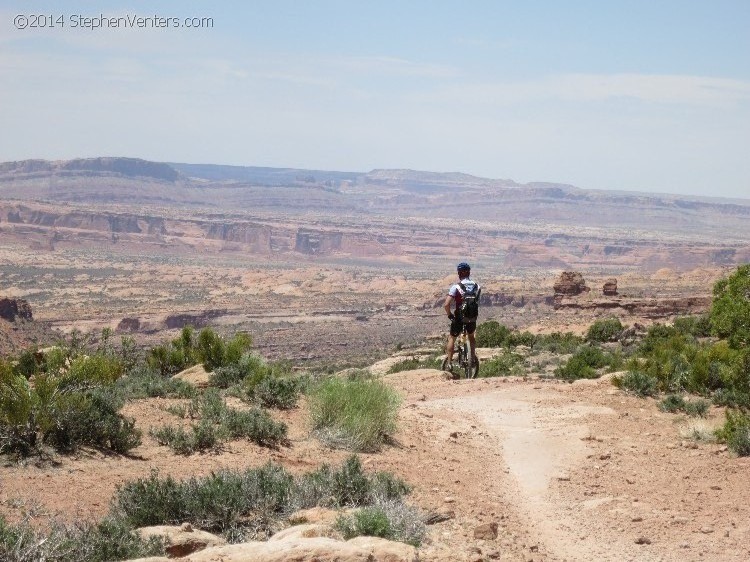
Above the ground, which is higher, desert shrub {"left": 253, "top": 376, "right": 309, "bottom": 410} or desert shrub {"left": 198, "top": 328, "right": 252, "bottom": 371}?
desert shrub {"left": 253, "top": 376, "right": 309, "bottom": 410}

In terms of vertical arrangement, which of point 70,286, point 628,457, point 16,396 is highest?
point 16,396

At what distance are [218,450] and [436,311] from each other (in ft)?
208

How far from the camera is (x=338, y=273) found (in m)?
109

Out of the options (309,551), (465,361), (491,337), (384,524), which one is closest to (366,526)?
(384,524)

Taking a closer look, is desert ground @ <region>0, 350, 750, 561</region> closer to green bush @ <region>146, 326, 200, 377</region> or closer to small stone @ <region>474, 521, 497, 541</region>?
small stone @ <region>474, 521, 497, 541</region>

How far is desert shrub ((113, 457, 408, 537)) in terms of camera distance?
226 inches

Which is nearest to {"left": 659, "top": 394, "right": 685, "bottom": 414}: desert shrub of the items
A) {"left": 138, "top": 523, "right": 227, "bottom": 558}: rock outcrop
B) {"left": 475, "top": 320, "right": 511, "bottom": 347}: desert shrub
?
{"left": 138, "top": 523, "right": 227, "bottom": 558}: rock outcrop

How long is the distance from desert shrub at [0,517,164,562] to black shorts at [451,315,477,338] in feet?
29.5

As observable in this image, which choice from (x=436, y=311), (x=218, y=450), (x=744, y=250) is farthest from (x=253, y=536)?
(x=744, y=250)

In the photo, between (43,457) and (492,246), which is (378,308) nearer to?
(43,457)

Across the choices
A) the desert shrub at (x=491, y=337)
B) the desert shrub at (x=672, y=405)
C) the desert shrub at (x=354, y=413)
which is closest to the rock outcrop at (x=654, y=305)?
the desert shrub at (x=491, y=337)

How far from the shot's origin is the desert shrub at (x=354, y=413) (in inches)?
327

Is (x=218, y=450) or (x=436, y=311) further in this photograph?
(x=436, y=311)

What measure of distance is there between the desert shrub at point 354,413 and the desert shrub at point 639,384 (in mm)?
4586
